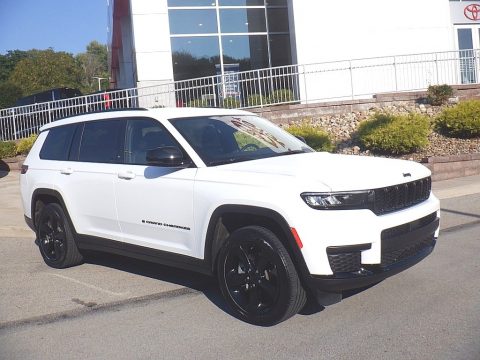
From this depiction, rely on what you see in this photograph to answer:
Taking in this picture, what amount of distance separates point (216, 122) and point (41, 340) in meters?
2.51

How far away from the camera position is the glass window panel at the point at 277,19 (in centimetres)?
2159

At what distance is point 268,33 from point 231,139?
55.8ft

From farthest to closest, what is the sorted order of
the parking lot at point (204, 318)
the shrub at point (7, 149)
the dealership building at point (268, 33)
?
the dealership building at point (268, 33) < the shrub at point (7, 149) < the parking lot at point (204, 318)

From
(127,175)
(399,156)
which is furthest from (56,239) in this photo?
(399,156)

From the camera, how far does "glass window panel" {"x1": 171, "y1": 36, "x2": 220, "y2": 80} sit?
816 inches

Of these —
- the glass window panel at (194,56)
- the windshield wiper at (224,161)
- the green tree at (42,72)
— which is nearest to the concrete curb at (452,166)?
the windshield wiper at (224,161)

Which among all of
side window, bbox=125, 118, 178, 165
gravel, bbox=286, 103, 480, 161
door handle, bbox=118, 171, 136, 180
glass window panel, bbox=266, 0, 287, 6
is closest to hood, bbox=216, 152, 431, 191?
side window, bbox=125, 118, 178, 165

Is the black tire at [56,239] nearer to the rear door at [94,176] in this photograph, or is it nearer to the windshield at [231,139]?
the rear door at [94,176]

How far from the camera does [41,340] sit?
443 cm

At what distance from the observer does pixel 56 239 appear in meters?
6.49

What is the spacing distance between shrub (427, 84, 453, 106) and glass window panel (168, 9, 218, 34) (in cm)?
887

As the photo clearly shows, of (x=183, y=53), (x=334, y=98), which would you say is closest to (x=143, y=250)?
(x=334, y=98)

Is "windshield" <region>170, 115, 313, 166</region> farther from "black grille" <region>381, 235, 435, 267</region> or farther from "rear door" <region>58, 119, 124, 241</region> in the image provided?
"black grille" <region>381, 235, 435, 267</region>

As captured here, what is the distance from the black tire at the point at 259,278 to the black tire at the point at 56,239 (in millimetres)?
2400
